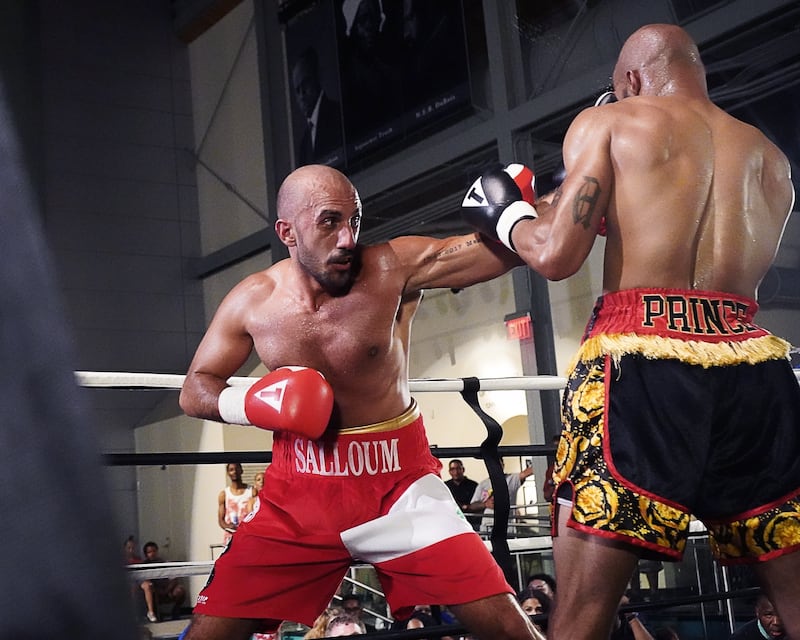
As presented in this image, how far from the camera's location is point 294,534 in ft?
6.66

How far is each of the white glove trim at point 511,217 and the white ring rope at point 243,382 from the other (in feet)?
1.57

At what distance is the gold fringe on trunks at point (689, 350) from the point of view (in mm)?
1621

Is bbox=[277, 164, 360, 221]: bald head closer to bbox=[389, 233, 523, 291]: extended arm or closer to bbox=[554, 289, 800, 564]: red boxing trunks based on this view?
bbox=[389, 233, 523, 291]: extended arm

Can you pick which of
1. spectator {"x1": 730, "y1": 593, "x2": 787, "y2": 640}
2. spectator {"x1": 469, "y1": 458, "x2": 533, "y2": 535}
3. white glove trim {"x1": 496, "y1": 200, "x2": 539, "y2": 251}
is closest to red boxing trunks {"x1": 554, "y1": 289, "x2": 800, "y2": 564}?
white glove trim {"x1": 496, "y1": 200, "x2": 539, "y2": 251}

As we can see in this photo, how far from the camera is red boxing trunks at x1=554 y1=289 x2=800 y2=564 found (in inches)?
61.1

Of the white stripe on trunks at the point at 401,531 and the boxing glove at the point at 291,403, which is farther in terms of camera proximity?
the white stripe on trunks at the point at 401,531

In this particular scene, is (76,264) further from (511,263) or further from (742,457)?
(742,457)

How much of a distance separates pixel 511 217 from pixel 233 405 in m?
0.70

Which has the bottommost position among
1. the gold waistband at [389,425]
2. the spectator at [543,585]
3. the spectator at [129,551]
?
the spectator at [543,585]

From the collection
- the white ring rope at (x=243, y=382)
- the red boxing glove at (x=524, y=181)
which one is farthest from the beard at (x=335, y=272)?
the red boxing glove at (x=524, y=181)

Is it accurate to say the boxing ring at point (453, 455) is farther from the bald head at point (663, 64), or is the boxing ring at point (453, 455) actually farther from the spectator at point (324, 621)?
the spectator at point (324, 621)

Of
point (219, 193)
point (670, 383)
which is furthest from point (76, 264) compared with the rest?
point (670, 383)

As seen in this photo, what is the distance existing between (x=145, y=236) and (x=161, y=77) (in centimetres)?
208

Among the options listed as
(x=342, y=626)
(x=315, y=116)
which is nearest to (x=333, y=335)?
(x=342, y=626)
